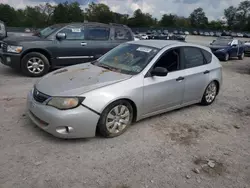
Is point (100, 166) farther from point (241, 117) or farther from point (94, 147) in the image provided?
point (241, 117)

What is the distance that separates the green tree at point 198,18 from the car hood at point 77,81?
113438 millimetres

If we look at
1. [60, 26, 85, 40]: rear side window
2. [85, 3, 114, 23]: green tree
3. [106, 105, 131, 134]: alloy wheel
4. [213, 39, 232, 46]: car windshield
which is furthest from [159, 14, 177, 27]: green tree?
[106, 105, 131, 134]: alloy wheel

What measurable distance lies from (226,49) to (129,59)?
12.1m

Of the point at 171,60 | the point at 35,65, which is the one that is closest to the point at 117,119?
the point at 171,60

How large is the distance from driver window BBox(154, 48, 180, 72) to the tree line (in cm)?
6191

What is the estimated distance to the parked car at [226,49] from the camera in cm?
1442

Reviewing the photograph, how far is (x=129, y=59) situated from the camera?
4324 millimetres

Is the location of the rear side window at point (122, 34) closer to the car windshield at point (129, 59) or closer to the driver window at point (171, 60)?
the car windshield at point (129, 59)

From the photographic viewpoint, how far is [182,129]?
418 centimetres

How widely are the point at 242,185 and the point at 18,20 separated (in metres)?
78.1

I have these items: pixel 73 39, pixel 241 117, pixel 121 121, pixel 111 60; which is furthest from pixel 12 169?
pixel 73 39

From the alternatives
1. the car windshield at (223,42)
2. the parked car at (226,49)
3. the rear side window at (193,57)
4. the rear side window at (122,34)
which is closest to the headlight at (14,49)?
the rear side window at (122,34)

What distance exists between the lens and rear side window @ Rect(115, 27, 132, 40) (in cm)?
844

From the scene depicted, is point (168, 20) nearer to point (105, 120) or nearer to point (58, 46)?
point (58, 46)
